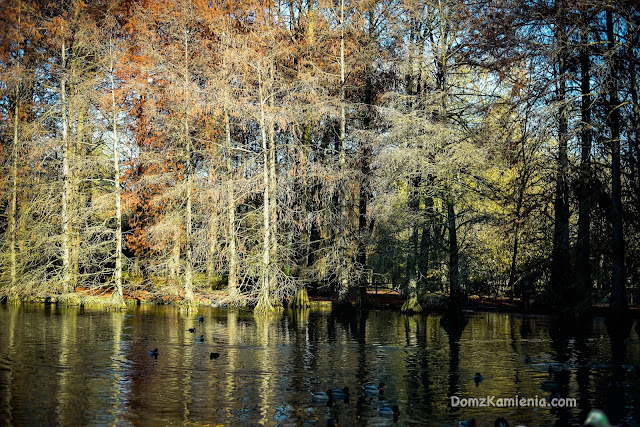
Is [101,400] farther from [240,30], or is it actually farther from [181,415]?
[240,30]

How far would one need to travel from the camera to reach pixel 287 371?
44.0ft

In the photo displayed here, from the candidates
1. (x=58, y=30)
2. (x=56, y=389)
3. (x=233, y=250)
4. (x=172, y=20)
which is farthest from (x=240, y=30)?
(x=56, y=389)

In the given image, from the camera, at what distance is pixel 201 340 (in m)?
18.0

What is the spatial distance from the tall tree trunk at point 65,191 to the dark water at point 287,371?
7.14 metres

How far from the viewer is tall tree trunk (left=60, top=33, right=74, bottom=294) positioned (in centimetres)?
3019

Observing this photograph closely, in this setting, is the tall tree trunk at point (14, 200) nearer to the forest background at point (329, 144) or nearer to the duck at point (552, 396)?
the forest background at point (329, 144)

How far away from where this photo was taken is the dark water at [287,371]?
977 centimetres

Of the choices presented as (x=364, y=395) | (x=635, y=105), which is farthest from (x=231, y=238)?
(x=364, y=395)

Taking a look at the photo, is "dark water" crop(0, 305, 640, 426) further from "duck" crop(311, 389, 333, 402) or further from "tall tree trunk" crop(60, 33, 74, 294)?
"tall tree trunk" crop(60, 33, 74, 294)

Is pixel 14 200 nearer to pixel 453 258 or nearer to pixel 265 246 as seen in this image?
pixel 265 246

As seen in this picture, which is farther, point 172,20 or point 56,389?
point 172,20

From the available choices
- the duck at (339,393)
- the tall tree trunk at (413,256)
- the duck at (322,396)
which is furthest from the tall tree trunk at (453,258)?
the duck at (322,396)

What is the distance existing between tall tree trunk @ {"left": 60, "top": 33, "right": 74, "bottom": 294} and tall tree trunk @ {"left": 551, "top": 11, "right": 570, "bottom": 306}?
2083 cm

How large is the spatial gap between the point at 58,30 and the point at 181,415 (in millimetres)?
26360
